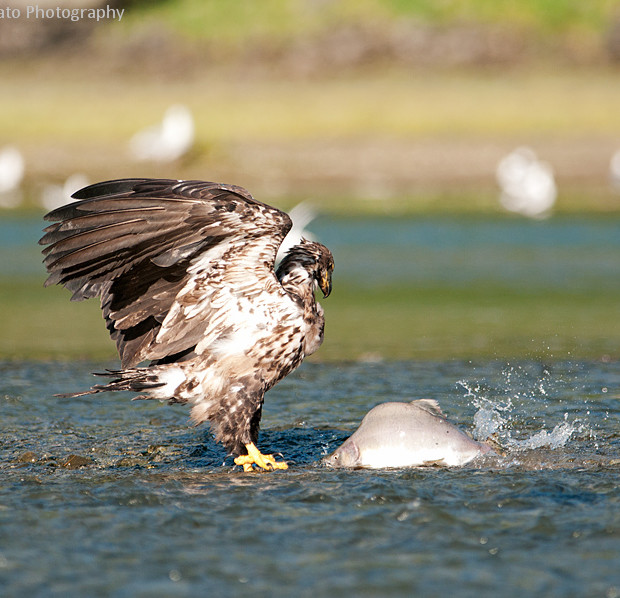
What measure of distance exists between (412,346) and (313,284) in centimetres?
315

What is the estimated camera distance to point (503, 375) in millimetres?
8016

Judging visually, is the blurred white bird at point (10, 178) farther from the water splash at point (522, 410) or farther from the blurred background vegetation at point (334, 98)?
the water splash at point (522, 410)

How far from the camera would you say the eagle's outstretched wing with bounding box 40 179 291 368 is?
5574 millimetres

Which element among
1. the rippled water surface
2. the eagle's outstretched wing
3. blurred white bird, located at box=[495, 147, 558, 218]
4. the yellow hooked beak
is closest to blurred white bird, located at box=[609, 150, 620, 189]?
blurred white bird, located at box=[495, 147, 558, 218]

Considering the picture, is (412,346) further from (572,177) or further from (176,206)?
(572,177)

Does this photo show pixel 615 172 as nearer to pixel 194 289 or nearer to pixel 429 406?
pixel 429 406

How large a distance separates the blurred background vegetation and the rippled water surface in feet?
17.3

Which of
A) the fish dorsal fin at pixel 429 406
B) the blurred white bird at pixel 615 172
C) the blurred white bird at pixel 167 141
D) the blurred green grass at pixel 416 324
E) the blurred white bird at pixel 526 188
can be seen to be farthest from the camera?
the blurred white bird at pixel 167 141

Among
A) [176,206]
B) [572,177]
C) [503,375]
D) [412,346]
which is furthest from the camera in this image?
[572,177]

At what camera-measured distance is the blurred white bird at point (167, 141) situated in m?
19.1

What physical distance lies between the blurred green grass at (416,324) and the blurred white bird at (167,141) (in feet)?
22.4

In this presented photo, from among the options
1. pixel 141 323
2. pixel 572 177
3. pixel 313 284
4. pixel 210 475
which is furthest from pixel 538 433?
pixel 572 177

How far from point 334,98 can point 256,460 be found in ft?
54.3

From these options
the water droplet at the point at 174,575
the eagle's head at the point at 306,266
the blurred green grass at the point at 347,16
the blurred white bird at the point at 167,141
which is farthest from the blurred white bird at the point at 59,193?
the water droplet at the point at 174,575
